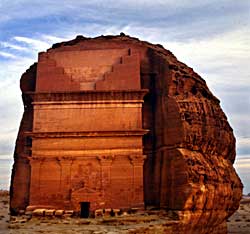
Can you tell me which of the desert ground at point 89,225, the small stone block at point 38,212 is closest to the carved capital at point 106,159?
the desert ground at point 89,225

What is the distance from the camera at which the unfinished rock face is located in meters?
23.0

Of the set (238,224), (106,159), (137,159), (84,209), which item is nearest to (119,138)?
(106,159)

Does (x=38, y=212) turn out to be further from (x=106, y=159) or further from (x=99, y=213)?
(x=106, y=159)

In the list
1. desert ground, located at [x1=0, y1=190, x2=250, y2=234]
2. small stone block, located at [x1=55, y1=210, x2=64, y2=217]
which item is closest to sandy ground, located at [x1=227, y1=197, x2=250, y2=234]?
desert ground, located at [x1=0, y1=190, x2=250, y2=234]

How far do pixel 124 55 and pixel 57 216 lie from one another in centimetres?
1021

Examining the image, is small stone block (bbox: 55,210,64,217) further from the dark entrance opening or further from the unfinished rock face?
the dark entrance opening

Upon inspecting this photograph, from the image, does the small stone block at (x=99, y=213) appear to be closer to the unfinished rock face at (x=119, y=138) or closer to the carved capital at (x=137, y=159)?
the unfinished rock face at (x=119, y=138)

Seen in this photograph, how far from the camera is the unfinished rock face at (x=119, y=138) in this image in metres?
23.0

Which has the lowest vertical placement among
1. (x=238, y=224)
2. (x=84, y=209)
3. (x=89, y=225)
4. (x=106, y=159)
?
(x=238, y=224)

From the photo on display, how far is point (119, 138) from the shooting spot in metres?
23.8

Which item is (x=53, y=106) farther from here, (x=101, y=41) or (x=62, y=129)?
(x=101, y=41)

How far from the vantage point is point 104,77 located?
25.1 metres

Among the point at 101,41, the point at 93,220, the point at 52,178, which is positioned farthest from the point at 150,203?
the point at 101,41

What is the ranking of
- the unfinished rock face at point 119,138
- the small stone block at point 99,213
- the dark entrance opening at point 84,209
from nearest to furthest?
the small stone block at point 99,213 → the unfinished rock face at point 119,138 → the dark entrance opening at point 84,209
